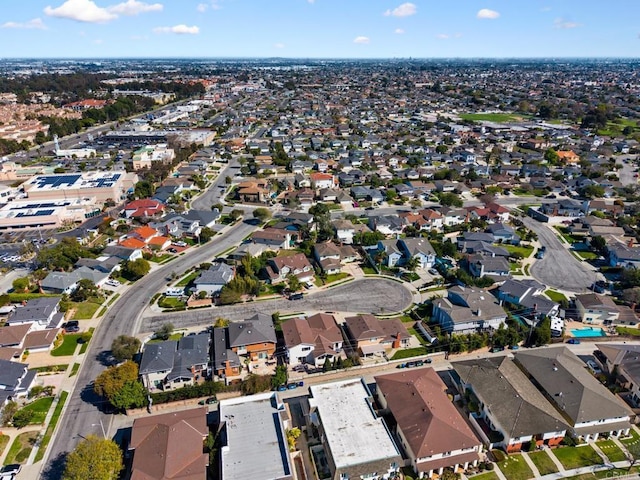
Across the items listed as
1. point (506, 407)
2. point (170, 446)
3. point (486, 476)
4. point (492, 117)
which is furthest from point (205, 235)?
point (492, 117)

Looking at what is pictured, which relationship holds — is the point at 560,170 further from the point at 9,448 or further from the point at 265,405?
the point at 9,448

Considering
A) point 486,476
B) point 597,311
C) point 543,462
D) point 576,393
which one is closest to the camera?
point 486,476

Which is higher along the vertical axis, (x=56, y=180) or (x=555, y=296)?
(x=56, y=180)

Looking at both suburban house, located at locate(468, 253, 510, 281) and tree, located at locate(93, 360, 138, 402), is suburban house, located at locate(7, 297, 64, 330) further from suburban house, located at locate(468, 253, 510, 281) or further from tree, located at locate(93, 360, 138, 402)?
suburban house, located at locate(468, 253, 510, 281)

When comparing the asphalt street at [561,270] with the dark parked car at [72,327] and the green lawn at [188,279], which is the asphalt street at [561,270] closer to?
the green lawn at [188,279]

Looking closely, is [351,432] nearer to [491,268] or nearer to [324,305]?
[324,305]

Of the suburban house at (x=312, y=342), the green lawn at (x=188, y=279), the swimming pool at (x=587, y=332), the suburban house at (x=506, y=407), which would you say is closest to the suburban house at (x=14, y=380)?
the green lawn at (x=188, y=279)

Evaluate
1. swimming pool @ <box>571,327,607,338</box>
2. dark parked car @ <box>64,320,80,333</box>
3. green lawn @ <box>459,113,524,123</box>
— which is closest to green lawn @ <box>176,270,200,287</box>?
dark parked car @ <box>64,320,80,333</box>
